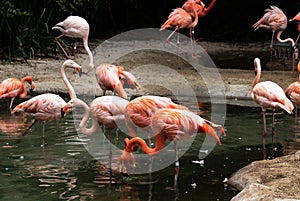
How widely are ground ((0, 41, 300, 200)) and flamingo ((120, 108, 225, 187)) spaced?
3243 mm

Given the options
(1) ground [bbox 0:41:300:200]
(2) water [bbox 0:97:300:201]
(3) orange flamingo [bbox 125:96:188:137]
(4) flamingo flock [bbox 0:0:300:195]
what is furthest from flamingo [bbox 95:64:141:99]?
(3) orange flamingo [bbox 125:96:188:137]

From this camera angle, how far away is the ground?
8.05 m

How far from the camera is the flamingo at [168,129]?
4.55m

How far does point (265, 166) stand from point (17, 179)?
186 cm

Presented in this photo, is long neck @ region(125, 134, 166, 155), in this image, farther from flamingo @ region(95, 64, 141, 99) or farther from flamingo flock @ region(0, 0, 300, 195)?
flamingo @ region(95, 64, 141, 99)

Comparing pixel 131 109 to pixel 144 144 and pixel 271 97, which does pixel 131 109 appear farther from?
pixel 271 97

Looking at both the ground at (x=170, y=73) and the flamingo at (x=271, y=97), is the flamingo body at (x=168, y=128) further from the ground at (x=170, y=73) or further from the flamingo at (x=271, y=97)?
the ground at (x=170, y=73)

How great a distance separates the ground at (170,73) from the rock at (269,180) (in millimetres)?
3272

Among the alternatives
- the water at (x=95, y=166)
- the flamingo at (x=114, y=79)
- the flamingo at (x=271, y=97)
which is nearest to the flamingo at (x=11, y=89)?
the water at (x=95, y=166)

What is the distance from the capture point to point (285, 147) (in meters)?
5.72

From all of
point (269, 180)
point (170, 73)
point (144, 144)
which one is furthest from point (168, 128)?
point (170, 73)

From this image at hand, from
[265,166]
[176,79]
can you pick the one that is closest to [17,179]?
[265,166]

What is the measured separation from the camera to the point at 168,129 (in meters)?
4.57

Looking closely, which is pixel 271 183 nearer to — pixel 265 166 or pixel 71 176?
pixel 265 166
